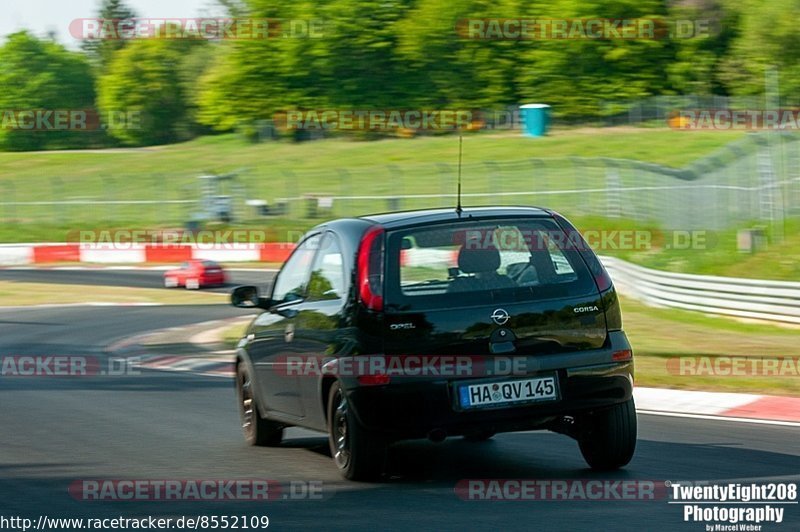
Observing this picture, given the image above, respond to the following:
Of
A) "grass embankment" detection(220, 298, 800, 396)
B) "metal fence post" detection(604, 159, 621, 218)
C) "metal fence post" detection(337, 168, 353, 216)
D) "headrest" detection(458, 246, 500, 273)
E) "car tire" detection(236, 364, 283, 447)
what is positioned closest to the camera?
"headrest" detection(458, 246, 500, 273)

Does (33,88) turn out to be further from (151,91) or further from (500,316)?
(500,316)

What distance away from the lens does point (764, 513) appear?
607 cm

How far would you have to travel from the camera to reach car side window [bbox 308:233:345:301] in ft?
24.2

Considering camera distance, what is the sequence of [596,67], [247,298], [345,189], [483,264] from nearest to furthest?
[483,264] < [247,298] < [345,189] < [596,67]

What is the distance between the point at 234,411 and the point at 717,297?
1203 cm

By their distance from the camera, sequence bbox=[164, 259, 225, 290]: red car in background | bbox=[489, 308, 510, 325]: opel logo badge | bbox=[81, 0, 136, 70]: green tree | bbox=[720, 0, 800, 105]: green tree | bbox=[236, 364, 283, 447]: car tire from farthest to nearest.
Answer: bbox=[81, 0, 136, 70]: green tree → bbox=[720, 0, 800, 105]: green tree → bbox=[164, 259, 225, 290]: red car in background → bbox=[236, 364, 283, 447]: car tire → bbox=[489, 308, 510, 325]: opel logo badge

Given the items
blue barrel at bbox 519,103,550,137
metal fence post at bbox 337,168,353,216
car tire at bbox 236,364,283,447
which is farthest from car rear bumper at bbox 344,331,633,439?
blue barrel at bbox 519,103,550,137

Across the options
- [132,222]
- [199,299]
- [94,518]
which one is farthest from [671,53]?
[94,518]

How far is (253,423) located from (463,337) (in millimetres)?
2673

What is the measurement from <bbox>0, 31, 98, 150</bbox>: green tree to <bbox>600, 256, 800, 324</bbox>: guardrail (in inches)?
3166

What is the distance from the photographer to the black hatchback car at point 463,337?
22.6ft

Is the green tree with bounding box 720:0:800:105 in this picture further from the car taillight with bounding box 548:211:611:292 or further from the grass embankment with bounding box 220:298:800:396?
the car taillight with bounding box 548:211:611:292

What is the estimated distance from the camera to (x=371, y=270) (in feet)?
23.1

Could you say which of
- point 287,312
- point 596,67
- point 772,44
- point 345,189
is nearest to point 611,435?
point 287,312
